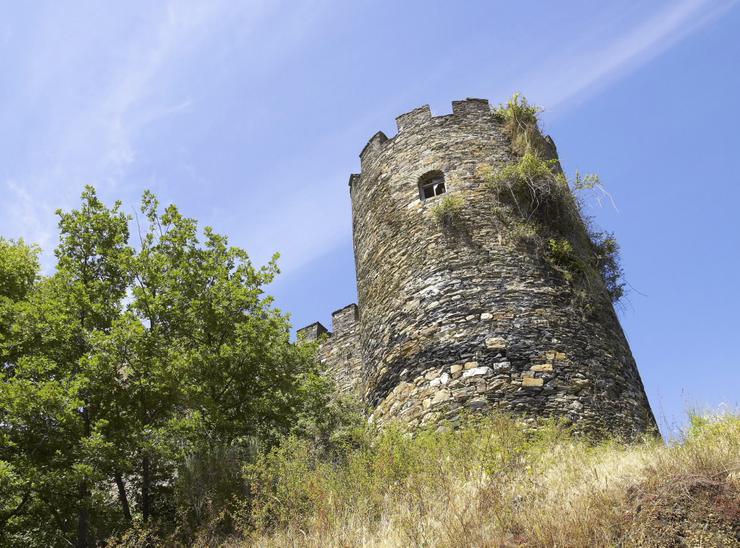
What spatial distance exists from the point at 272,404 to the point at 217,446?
125cm

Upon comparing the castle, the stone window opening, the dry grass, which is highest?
the stone window opening

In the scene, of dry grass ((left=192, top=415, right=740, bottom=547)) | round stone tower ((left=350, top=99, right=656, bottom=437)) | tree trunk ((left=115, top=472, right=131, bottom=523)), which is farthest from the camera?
tree trunk ((left=115, top=472, right=131, bottom=523))

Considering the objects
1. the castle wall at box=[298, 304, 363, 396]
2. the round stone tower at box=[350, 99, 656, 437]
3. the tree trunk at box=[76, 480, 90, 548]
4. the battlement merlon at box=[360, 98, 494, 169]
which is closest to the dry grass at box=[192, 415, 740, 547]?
the round stone tower at box=[350, 99, 656, 437]

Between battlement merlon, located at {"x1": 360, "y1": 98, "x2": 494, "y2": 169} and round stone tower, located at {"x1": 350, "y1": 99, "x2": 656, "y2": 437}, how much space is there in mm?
35

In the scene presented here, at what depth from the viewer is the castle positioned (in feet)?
27.4

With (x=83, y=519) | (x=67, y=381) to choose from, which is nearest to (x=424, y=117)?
(x=67, y=381)

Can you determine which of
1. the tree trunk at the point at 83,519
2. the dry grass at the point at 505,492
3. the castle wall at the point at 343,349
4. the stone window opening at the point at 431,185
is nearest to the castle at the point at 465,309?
the stone window opening at the point at 431,185

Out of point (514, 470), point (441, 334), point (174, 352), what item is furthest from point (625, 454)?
point (174, 352)

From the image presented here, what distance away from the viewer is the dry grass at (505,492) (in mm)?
4707

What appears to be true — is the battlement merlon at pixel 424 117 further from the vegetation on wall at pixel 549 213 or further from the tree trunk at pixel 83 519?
the tree trunk at pixel 83 519

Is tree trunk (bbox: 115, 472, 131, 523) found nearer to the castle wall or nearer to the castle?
the castle

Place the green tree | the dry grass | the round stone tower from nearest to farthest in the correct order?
1. the dry grass
2. the green tree
3. the round stone tower

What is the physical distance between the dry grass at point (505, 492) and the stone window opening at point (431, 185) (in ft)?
15.1

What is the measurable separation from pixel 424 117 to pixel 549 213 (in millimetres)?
3141
